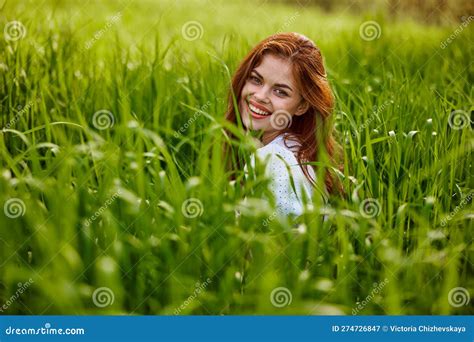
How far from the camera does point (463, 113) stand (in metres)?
2.15

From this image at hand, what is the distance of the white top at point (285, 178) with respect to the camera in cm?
180

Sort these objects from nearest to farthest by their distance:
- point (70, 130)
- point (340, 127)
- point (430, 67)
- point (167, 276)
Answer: point (167, 276) < point (70, 130) < point (340, 127) < point (430, 67)

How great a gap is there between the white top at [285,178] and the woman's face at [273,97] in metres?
0.09

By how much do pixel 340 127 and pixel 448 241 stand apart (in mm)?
793

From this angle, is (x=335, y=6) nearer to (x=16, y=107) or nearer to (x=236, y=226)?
(x=16, y=107)

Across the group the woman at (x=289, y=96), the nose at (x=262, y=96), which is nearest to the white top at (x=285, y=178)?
the woman at (x=289, y=96)

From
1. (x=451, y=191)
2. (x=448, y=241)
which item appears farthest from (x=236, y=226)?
(x=451, y=191)

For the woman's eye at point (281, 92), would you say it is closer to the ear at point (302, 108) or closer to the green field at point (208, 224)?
the ear at point (302, 108)

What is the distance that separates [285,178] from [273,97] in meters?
0.33

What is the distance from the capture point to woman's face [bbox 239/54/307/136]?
81.3 inches

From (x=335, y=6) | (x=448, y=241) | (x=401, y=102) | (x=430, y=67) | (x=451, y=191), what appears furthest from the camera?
(x=335, y=6)

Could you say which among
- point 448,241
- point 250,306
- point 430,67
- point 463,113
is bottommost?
point 250,306

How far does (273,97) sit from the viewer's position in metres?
2.07

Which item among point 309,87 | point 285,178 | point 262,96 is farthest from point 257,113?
point 285,178
